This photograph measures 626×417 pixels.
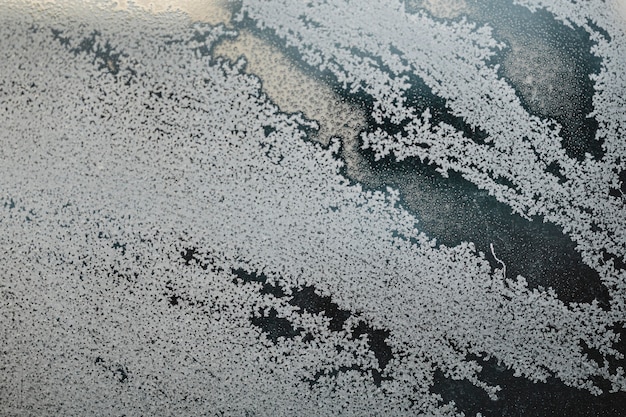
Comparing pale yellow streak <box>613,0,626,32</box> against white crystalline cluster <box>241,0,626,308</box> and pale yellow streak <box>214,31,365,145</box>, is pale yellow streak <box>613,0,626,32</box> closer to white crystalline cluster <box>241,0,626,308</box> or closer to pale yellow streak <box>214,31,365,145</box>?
white crystalline cluster <box>241,0,626,308</box>

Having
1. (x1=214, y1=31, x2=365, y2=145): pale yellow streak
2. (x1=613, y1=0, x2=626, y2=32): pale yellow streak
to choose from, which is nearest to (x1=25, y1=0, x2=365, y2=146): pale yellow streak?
(x1=214, y1=31, x2=365, y2=145): pale yellow streak

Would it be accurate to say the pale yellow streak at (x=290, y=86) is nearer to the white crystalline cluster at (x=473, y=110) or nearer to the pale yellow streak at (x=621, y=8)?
the white crystalline cluster at (x=473, y=110)

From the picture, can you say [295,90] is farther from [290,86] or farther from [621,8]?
[621,8]

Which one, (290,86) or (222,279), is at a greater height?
(290,86)

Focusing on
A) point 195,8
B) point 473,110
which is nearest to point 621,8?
point 473,110

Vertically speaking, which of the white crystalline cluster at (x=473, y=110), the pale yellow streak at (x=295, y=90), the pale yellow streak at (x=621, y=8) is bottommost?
the pale yellow streak at (x=295, y=90)

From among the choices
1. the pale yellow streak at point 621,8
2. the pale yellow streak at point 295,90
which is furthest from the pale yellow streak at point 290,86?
the pale yellow streak at point 621,8
